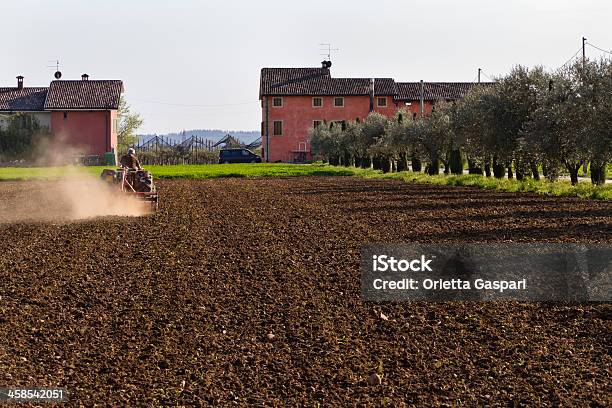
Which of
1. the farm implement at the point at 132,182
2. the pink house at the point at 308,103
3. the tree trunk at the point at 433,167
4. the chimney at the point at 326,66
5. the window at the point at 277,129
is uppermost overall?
the chimney at the point at 326,66

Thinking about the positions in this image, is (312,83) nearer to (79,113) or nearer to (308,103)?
(308,103)

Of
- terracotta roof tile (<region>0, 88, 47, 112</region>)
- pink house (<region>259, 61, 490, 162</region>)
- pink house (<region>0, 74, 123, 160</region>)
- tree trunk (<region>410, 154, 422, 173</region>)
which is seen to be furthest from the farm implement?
pink house (<region>259, 61, 490, 162</region>)

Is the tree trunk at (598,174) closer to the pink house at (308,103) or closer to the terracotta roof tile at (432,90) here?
the pink house at (308,103)

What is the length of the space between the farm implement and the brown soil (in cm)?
547

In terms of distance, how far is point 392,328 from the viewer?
35.3 ft

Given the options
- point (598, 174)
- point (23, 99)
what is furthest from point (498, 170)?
point (23, 99)

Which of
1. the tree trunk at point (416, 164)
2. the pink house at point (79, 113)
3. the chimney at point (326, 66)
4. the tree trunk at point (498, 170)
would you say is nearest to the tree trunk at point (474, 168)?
the tree trunk at point (498, 170)

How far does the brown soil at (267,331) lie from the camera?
8.48 meters

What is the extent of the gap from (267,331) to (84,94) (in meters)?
76.8

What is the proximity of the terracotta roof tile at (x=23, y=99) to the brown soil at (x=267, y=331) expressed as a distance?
68.1 metres

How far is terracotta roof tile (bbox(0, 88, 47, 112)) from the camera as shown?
84750 mm

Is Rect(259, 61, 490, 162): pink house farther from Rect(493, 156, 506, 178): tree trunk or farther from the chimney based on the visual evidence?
Rect(493, 156, 506, 178): tree trunk

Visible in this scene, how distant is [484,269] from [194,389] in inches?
280

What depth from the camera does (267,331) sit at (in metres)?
10.6
